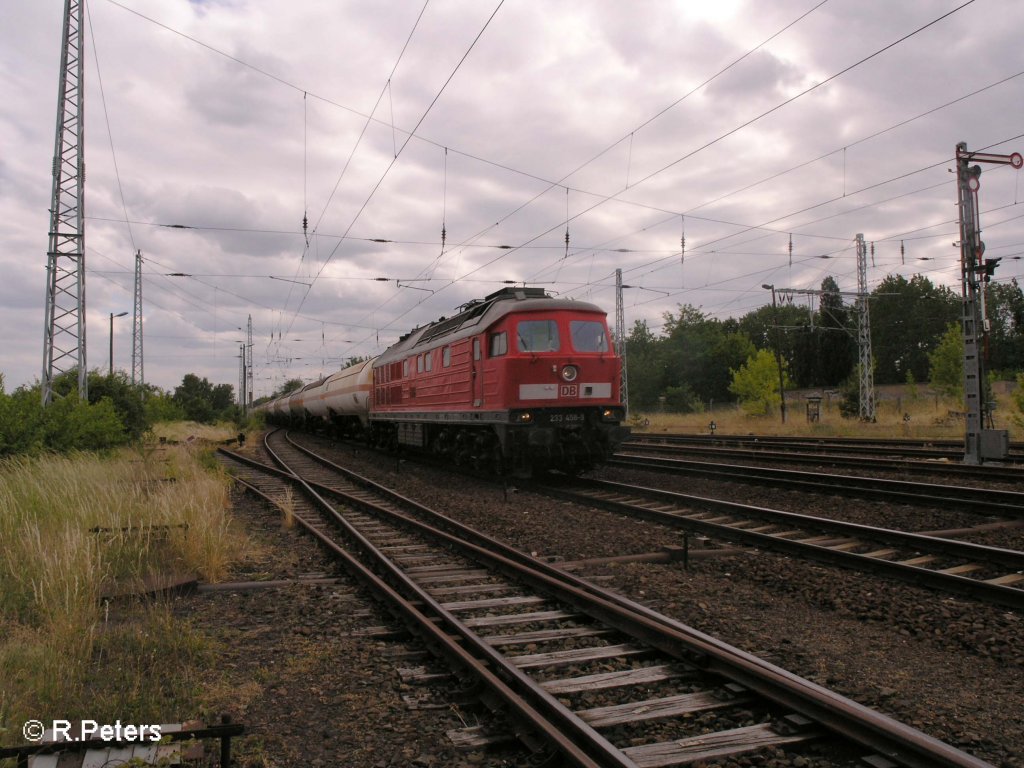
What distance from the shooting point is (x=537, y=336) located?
12.7m

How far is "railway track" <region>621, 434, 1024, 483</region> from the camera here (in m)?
12.9

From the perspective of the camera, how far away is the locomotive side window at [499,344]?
1272cm

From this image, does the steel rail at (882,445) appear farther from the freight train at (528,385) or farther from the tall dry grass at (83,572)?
the tall dry grass at (83,572)

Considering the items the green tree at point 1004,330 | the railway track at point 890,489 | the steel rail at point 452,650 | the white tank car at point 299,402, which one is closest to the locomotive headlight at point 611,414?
the railway track at point 890,489

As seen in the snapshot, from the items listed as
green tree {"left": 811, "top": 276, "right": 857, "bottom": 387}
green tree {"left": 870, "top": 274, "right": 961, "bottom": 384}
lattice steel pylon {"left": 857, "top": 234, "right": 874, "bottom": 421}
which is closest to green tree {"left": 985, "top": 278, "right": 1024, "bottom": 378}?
green tree {"left": 870, "top": 274, "right": 961, "bottom": 384}

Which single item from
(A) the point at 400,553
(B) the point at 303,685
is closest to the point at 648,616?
(B) the point at 303,685

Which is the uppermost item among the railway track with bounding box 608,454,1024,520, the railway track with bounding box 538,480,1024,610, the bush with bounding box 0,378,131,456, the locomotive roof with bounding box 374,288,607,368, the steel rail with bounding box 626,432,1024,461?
the locomotive roof with bounding box 374,288,607,368

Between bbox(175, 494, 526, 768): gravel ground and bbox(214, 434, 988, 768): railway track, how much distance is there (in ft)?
0.73

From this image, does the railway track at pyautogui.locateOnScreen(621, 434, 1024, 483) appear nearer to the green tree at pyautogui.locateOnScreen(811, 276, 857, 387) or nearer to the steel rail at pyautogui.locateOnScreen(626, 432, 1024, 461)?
the steel rail at pyautogui.locateOnScreen(626, 432, 1024, 461)

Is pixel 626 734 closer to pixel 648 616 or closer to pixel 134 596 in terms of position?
pixel 648 616

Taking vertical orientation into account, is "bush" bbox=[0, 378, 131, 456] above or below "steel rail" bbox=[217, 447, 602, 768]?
above

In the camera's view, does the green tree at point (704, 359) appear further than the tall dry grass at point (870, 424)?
Yes

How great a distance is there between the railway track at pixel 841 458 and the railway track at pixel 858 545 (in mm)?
5914

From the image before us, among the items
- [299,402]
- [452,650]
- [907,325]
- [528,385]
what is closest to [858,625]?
[452,650]
